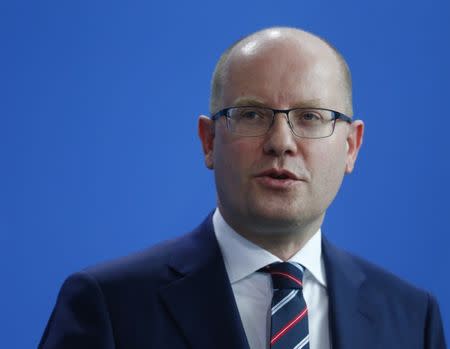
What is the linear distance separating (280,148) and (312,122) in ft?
0.50

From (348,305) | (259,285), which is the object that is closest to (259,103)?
(259,285)

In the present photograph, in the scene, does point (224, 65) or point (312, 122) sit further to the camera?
point (224, 65)

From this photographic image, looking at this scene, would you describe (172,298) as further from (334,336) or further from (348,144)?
(348,144)

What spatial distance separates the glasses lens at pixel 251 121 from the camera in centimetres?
240

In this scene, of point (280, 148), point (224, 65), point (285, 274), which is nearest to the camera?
point (280, 148)

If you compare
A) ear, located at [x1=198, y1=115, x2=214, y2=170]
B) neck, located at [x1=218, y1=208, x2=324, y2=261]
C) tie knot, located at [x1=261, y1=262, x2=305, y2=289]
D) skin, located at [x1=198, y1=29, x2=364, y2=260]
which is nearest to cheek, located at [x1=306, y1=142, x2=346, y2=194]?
skin, located at [x1=198, y1=29, x2=364, y2=260]

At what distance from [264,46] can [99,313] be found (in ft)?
2.88

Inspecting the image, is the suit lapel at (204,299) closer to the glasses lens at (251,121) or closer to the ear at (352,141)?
the glasses lens at (251,121)

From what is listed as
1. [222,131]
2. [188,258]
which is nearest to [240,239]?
[188,258]

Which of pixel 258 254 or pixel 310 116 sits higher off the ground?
pixel 310 116

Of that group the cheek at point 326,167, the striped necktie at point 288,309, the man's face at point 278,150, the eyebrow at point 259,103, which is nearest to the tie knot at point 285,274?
the striped necktie at point 288,309

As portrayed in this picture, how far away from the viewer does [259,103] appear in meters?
2.41

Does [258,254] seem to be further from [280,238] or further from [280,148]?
[280,148]

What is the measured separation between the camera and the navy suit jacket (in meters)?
2.34
